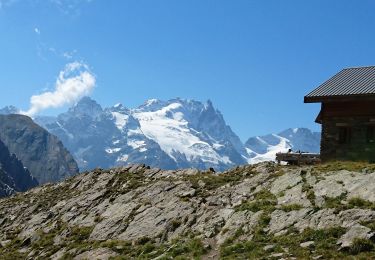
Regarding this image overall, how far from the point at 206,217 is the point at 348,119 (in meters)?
16.3

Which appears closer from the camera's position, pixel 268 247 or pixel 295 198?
pixel 268 247

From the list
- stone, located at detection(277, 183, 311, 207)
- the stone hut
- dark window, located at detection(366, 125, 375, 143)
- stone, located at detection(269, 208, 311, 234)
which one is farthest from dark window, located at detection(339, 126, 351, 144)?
stone, located at detection(269, 208, 311, 234)

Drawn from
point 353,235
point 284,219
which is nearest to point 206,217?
point 284,219

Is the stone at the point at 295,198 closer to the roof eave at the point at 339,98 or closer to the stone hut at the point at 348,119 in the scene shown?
the stone hut at the point at 348,119

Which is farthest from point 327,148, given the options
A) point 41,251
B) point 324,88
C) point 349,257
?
point 41,251

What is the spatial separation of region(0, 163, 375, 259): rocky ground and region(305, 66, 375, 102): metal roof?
724cm

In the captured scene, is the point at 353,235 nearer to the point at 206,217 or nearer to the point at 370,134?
the point at 206,217

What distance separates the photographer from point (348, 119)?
138 ft

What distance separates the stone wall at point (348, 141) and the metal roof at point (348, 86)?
6.66ft

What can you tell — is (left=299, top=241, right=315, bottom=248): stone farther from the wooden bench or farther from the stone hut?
the wooden bench

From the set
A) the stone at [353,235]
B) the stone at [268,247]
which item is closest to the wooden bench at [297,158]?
the stone at [353,235]

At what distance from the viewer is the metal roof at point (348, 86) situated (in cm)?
4206

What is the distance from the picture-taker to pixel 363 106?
41656 mm

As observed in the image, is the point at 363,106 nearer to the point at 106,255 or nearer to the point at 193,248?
the point at 193,248
